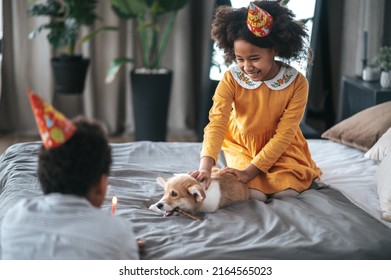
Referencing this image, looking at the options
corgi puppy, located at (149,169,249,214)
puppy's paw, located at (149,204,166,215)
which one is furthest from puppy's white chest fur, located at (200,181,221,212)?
puppy's paw, located at (149,204,166,215)

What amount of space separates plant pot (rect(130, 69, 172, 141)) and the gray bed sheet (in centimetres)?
155

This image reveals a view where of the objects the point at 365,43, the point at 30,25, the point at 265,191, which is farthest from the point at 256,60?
the point at 30,25

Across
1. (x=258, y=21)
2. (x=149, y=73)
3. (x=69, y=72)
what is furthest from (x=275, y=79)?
(x=69, y=72)

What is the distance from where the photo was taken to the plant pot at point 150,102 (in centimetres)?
366

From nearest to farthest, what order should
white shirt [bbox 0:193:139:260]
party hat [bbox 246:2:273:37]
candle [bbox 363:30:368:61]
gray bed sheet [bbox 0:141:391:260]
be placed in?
1. white shirt [bbox 0:193:139:260]
2. gray bed sheet [bbox 0:141:391:260]
3. party hat [bbox 246:2:273:37]
4. candle [bbox 363:30:368:61]

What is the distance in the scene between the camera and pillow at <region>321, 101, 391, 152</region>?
2385 mm

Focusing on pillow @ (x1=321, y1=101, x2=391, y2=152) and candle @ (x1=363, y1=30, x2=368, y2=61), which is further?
candle @ (x1=363, y1=30, x2=368, y2=61)

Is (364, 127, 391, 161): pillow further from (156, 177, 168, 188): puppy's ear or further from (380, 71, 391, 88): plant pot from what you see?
(380, 71, 391, 88): plant pot

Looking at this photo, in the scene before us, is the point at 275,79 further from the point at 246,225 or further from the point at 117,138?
the point at 117,138

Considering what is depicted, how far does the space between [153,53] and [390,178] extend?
2.21 metres

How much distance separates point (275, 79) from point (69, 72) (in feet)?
6.25

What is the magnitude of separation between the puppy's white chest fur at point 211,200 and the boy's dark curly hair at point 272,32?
48 centimetres

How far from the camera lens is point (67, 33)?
3.58 metres

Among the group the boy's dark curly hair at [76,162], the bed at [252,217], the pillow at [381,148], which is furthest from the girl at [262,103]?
the boy's dark curly hair at [76,162]
